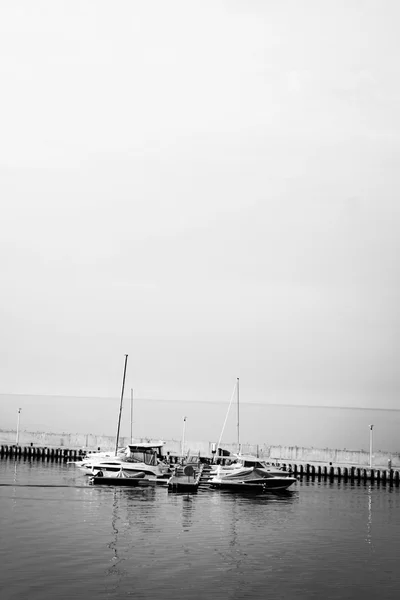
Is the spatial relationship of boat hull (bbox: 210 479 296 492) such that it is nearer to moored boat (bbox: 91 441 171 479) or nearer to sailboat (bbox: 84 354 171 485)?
sailboat (bbox: 84 354 171 485)

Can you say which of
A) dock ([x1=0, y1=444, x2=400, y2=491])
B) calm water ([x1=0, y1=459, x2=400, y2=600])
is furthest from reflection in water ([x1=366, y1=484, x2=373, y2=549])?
dock ([x1=0, y1=444, x2=400, y2=491])

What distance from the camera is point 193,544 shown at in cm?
4275

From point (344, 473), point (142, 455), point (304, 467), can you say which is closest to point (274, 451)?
point (304, 467)

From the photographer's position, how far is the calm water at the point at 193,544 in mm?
33219

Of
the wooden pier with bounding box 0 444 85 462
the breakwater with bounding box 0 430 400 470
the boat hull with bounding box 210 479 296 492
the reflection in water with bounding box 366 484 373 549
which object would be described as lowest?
the reflection in water with bounding box 366 484 373 549

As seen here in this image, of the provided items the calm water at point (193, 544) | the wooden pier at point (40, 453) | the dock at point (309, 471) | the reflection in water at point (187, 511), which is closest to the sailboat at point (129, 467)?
the dock at point (309, 471)

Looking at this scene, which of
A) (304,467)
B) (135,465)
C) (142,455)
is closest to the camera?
(135,465)

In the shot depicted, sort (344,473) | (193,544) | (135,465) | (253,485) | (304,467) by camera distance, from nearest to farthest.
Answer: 1. (193,544)
2. (253,485)
3. (135,465)
4. (344,473)
5. (304,467)

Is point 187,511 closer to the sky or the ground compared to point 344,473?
closer to the ground

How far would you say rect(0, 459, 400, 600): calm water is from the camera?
109 feet

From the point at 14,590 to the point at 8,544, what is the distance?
9.71 m

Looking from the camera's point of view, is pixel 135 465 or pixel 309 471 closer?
pixel 135 465

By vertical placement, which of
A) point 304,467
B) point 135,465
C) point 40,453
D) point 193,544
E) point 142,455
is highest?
point 142,455

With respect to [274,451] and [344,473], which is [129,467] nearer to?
[274,451]
